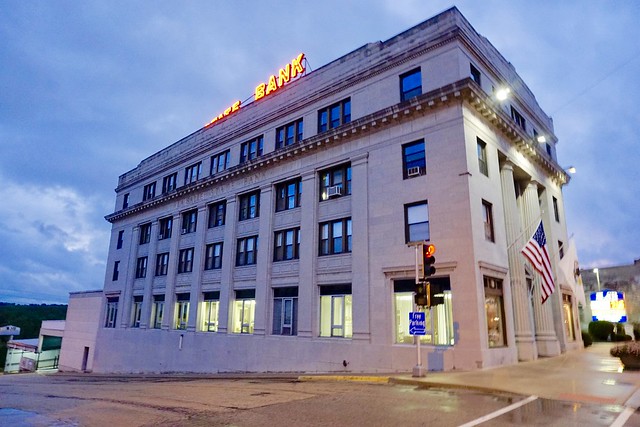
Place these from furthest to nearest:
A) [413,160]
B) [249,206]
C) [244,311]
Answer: [249,206]
[244,311]
[413,160]

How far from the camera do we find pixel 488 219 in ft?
66.5

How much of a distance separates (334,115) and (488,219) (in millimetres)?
10968

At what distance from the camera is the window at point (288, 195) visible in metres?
26.5

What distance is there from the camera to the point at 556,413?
358 inches

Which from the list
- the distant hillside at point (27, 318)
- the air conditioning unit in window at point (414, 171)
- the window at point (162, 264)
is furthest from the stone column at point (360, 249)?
the distant hillside at point (27, 318)

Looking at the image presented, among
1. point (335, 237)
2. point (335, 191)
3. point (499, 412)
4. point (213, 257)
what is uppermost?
point (335, 191)

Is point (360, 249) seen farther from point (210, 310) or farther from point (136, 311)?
point (136, 311)

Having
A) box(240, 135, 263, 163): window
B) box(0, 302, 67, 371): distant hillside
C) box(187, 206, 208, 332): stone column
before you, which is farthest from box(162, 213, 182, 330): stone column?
box(0, 302, 67, 371): distant hillside

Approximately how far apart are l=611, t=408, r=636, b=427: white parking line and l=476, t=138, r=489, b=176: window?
12706 mm

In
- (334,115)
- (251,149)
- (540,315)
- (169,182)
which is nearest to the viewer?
(540,315)

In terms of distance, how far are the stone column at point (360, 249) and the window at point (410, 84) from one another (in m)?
3.90

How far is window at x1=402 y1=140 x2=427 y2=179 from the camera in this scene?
20203 mm

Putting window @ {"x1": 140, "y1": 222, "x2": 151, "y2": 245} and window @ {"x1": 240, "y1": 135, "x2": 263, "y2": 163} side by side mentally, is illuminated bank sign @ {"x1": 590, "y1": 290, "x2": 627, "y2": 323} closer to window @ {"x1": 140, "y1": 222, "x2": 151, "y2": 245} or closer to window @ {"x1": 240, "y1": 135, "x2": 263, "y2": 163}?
window @ {"x1": 240, "y1": 135, "x2": 263, "y2": 163}

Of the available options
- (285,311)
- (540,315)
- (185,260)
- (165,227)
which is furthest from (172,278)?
(540,315)
